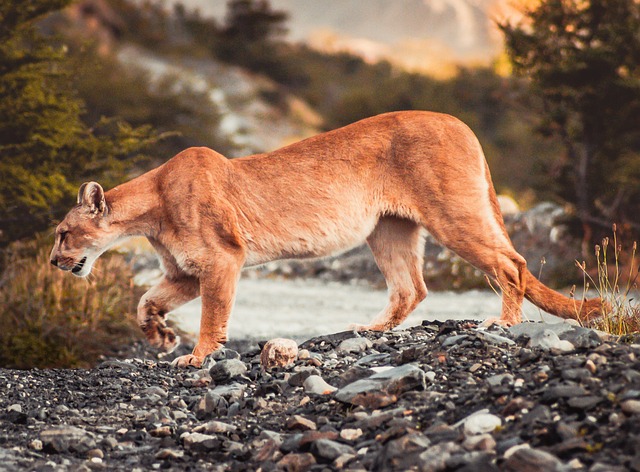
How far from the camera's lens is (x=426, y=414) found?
420 cm

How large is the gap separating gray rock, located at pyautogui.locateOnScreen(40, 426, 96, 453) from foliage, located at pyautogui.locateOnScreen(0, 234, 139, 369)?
131 inches

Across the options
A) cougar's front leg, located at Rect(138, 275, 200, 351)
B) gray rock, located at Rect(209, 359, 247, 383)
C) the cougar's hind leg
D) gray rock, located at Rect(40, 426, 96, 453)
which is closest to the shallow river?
the cougar's hind leg

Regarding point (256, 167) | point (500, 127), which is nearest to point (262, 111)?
point (500, 127)

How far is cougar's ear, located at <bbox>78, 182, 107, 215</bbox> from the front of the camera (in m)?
6.39

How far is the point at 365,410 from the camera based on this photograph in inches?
175

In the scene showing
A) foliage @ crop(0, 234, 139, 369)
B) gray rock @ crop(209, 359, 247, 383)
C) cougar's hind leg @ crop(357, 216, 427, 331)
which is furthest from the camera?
foliage @ crop(0, 234, 139, 369)

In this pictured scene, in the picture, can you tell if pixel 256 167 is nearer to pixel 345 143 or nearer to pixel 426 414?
pixel 345 143

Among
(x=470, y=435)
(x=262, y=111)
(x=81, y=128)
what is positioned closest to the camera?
(x=470, y=435)

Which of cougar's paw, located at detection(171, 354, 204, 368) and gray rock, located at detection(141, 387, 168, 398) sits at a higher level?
cougar's paw, located at detection(171, 354, 204, 368)

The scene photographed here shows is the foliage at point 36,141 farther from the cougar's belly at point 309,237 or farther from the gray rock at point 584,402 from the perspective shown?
the gray rock at point 584,402

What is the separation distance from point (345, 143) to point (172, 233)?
1.50 m

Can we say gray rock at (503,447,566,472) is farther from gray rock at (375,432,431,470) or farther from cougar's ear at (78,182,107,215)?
cougar's ear at (78,182,107,215)

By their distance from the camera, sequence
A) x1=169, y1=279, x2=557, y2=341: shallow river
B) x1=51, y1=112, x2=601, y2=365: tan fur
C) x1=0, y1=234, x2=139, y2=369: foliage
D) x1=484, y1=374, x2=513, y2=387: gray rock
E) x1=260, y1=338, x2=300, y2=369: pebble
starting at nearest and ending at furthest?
1. x1=484, y1=374, x2=513, y2=387: gray rock
2. x1=260, y1=338, x2=300, y2=369: pebble
3. x1=51, y1=112, x2=601, y2=365: tan fur
4. x1=0, y1=234, x2=139, y2=369: foliage
5. x1=169, y1=279, x2=557, y2=341: shallow river

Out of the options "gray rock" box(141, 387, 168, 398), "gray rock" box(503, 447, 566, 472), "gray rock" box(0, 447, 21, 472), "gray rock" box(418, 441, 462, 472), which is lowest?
"gray rock" box(0, 447, 21, 472)
